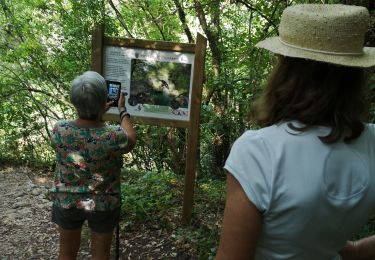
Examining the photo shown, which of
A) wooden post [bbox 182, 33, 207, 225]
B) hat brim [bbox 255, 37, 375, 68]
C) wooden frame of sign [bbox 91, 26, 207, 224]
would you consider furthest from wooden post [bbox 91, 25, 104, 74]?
hat brim [bbox 255, 37, 375, 68]

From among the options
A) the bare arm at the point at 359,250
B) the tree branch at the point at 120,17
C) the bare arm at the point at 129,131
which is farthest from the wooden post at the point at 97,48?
the tree branch at the point at 120,17

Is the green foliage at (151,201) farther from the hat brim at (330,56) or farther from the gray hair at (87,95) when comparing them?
the hat brim at (330,56)

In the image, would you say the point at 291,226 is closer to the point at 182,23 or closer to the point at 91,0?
the point at 91,0

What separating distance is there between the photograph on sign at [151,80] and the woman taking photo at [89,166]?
1.08 m

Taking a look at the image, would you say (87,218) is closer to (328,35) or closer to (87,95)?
(87,95)

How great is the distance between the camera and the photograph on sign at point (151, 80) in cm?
380

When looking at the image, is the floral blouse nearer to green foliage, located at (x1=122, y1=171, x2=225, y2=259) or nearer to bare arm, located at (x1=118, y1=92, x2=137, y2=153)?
bare arm, located at (x1=118, y1=92, x2=137, y2=153)

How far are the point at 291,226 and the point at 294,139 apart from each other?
226 mm

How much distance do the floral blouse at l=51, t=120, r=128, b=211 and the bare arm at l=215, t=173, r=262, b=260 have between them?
1684 mm

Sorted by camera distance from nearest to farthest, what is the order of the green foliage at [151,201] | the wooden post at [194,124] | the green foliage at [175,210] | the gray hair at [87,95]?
1. the gray hair at [87,95]
2. the wooden post at [194,124]
3. the green foliage at [175,210]
4. the green foliage at [151,201]

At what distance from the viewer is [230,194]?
1.05 metres

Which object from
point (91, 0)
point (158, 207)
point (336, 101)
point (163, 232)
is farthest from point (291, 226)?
point (91, 0)

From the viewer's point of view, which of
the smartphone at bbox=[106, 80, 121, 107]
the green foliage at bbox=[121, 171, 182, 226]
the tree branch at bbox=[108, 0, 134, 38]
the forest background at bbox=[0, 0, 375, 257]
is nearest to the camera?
the smartphone at bbox=[106, 80, 121, 107]

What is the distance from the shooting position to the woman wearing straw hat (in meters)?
1.02
